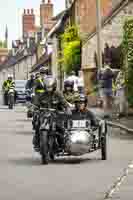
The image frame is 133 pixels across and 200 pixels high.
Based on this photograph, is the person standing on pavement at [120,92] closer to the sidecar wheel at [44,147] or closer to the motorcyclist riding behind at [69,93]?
the motorcyclist riding behind at [69,93]

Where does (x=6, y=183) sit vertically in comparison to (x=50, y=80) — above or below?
below

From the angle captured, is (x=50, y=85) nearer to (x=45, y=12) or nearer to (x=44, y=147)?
(x=44, y=147)

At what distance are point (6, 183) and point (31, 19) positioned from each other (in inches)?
4195

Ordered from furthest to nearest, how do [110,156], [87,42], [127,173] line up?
1. [87,42]
2. [110,156]
3. [127,173]

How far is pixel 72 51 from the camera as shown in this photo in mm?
60000

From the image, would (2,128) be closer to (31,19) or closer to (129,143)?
(129,143)

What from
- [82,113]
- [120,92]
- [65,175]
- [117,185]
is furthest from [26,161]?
[120,92]

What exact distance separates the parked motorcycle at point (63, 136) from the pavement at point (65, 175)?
240mm

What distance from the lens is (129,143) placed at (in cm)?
2088

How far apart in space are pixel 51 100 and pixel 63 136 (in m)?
0.70

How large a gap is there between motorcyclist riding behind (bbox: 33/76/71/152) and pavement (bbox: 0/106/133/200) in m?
0.91

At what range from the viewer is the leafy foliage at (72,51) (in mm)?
59000

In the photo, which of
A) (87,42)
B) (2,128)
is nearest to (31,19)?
(87,42)

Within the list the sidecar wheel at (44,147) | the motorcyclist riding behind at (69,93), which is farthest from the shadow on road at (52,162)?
the motorcyclist riding behind at (69,93)
